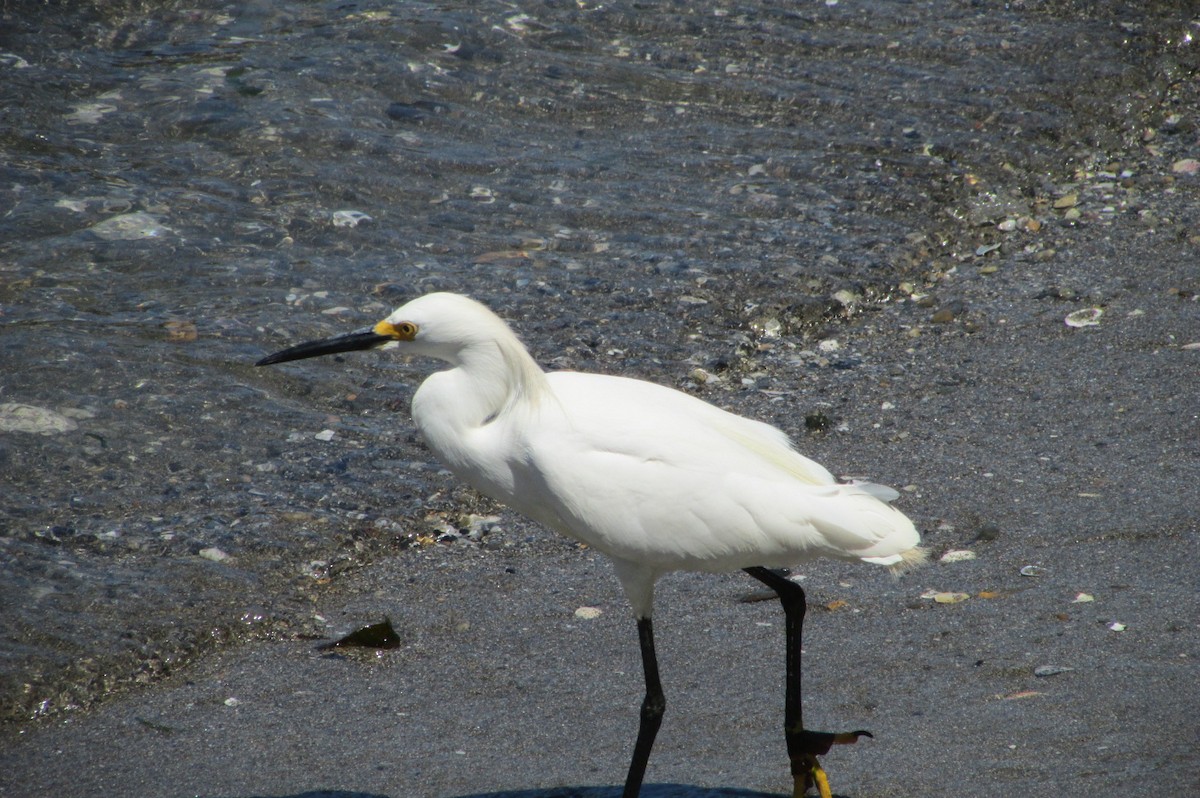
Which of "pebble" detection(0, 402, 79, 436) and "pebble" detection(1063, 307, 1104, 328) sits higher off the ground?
"pebble" detection(1063, 307, 1104, 328)

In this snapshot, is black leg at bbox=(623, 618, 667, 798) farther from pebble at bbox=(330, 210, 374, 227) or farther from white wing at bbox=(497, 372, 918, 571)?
pebble at bbox=(330, 210, 374, 227)

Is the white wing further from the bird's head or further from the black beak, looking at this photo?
the black beak

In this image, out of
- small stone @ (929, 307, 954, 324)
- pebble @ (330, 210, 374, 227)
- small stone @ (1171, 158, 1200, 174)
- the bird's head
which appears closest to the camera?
the bird's head

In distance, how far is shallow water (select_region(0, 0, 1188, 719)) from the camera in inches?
181

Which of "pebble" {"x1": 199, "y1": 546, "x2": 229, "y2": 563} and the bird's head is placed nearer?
the bird's head

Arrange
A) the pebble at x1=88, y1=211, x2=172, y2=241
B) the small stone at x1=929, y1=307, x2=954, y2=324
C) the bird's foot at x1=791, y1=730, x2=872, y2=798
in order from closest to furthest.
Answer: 1. the bird's foot at x1=791, y1=730, x2=872, y2=798
2. the small stone at x1=929, y1=307, x2=954, y2=324
3. the pebble at x1=88, y1=211, x2=172, y2=241

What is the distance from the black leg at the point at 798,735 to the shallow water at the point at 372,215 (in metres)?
1.73

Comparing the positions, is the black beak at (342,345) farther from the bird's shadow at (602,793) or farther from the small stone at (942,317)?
the small stone at (942,317)

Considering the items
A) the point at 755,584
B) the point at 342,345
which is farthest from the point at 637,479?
the point at 755,584

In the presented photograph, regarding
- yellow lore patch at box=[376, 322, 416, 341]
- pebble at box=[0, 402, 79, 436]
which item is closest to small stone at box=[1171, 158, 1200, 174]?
yellow lore patch at box=[376, 322, 416, 341]

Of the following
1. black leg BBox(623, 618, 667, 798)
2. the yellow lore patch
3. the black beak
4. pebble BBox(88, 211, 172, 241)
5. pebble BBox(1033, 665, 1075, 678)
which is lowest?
pebble BBox(88, 211, 172, 241)

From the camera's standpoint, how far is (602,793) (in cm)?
329

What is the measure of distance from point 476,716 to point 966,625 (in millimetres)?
1600

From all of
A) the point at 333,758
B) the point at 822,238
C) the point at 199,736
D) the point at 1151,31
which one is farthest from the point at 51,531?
the point at 1151,31
